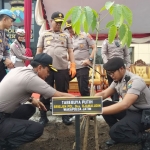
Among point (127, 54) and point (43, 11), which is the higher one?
point (43, 11)

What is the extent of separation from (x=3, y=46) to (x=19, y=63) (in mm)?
1388

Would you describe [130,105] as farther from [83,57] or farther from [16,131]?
[83,57]

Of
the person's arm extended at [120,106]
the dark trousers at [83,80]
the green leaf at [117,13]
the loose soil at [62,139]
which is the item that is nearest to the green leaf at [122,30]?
the green leaf at [117,13]

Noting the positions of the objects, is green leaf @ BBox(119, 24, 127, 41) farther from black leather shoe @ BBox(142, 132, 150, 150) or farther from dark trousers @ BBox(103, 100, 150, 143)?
black leather shoe @ BBox(142, 132, 150, 150)

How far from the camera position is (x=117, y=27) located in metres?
2.32

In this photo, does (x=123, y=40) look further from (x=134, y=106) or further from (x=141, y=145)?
(x=141, y=145)

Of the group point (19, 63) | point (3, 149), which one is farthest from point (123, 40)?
point (19, 63)

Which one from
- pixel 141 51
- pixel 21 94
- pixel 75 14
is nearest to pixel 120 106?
pixel 21 94

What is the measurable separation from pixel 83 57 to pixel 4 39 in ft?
4.79

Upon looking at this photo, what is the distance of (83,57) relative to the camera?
15.3ft

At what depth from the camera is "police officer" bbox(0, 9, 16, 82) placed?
356cm

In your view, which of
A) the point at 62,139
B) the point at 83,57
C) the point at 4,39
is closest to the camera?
the point at 62,139

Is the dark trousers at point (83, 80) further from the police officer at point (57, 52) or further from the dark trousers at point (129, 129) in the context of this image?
the dark trousers at point (129, 129)

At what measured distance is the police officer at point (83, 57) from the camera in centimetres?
449
